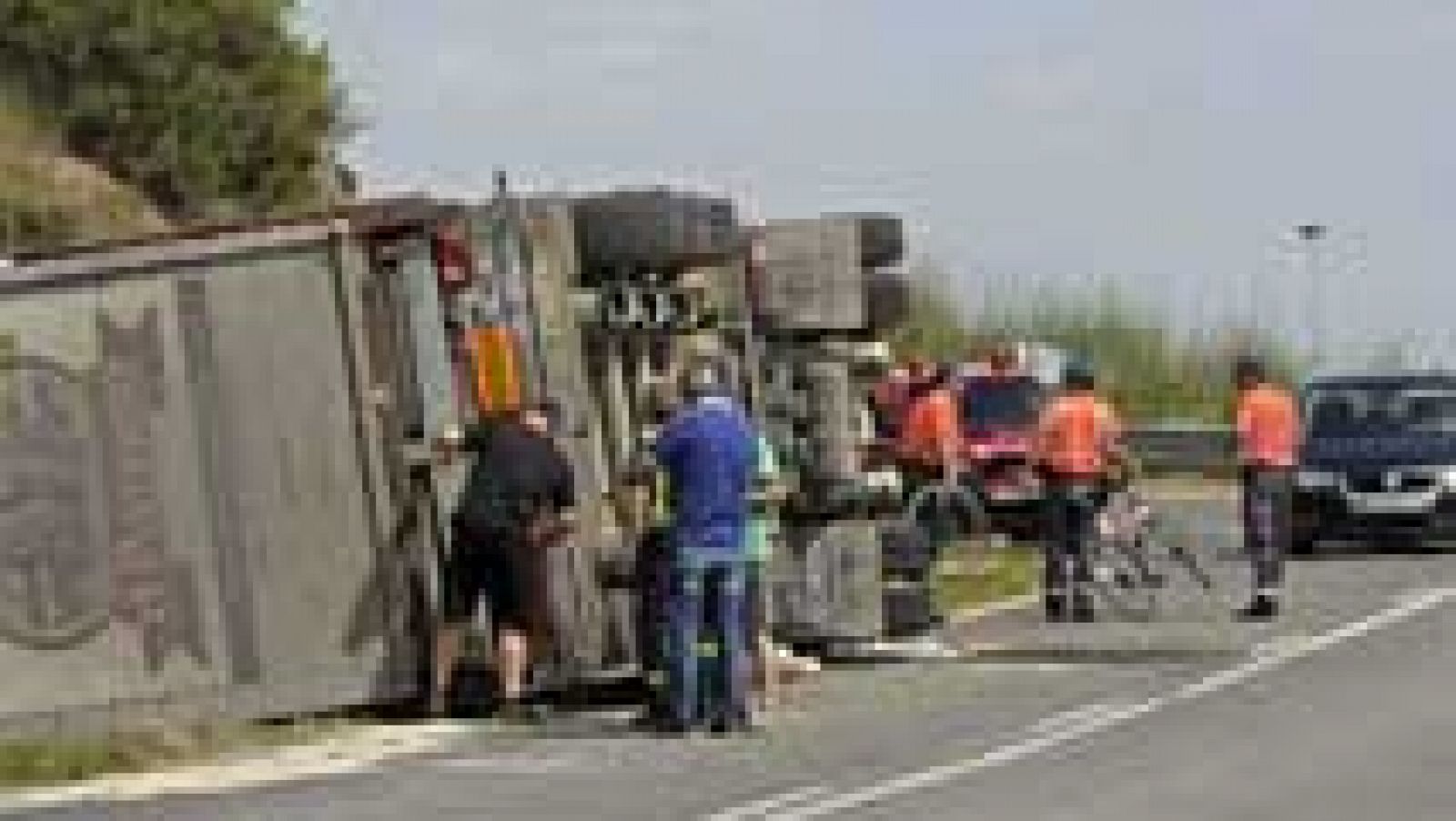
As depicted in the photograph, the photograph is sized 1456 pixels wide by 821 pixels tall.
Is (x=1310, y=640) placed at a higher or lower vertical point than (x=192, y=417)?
lower

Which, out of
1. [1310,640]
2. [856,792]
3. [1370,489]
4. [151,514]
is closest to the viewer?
Result: [856,792]

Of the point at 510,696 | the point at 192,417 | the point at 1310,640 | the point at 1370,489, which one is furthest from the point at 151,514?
the point at 1370,489

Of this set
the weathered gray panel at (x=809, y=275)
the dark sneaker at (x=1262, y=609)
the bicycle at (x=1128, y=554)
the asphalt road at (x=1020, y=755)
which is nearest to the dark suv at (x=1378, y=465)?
the bicycle at (x=1128, y=554)

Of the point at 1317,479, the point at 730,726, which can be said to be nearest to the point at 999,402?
the point at 1317,479

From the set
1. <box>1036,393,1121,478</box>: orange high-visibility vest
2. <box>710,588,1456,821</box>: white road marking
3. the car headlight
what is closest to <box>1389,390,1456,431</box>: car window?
the car headlight

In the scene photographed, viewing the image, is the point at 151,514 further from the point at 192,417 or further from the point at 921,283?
the point at 921,283

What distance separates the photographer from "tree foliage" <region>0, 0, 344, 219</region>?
36.0 metres

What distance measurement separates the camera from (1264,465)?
27.0 metres

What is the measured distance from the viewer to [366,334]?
2033cm

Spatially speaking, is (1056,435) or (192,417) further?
(1056,435)

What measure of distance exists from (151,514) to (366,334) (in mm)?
1485

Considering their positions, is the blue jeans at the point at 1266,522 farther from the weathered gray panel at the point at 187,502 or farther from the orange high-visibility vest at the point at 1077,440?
the weathered gray panel at the point at 187,502

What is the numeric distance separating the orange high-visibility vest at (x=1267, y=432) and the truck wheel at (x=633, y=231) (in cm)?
650

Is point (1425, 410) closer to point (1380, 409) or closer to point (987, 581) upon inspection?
point (1380, 409)
